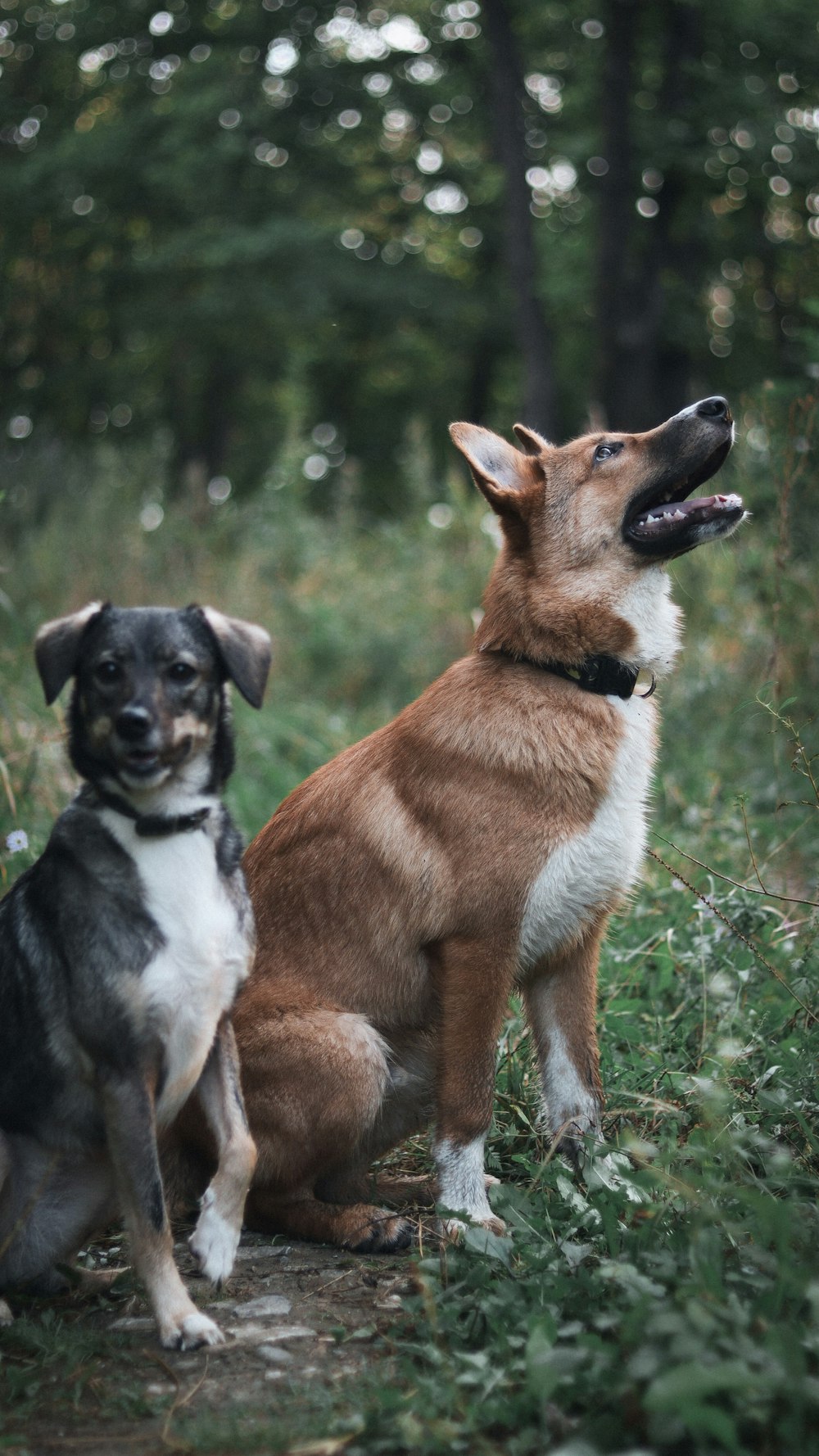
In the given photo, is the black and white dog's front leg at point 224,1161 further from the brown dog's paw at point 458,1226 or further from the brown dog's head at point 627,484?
the brown dog's head at point 627,484

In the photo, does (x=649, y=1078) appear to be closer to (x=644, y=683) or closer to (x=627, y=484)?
(x=644, y=683)

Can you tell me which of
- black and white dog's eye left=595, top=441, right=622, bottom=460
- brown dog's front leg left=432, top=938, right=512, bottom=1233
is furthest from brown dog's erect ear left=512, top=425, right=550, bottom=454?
brown dog's front leg left=432, top=938, right=512, bottom=1233

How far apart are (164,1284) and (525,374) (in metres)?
14.3

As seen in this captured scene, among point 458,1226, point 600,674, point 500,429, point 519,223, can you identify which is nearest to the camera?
point 458,1226

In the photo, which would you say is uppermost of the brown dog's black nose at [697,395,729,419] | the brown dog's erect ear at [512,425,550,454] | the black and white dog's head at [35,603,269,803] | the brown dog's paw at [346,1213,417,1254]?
the brown dog's black nose at [697,395,729,419]

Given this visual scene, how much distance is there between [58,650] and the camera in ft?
9.29

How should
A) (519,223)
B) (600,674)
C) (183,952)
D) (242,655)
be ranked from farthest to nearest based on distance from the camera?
(519,223) → (600,674) → (242,655) → (183,952)

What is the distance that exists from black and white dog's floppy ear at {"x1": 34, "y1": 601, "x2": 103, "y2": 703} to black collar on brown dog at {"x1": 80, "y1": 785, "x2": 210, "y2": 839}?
0.88ft

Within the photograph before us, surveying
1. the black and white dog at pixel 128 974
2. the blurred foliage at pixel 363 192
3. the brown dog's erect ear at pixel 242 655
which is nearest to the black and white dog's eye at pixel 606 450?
the brown dog's erect ear at pixel 242 655

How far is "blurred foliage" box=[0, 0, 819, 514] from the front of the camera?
15195 mm

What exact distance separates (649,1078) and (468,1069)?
788 mm

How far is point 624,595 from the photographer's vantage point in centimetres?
356

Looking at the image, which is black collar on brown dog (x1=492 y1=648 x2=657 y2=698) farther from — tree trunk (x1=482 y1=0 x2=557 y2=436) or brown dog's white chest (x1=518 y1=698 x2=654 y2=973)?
tree trunk (x1=482 y1=0 x2=557 y2=436)

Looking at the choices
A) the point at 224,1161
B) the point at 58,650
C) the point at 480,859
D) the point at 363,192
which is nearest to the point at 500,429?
the point at 363,192
